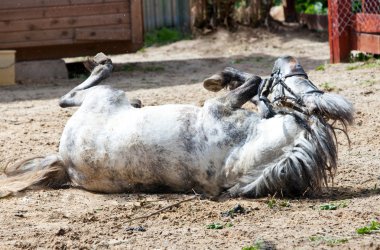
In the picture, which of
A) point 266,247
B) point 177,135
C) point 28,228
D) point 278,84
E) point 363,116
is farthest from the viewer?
point 363,116

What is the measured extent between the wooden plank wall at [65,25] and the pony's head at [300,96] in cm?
711

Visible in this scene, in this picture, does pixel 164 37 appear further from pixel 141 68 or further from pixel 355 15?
pixel 355 15

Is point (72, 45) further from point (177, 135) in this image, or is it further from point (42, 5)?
point (177, 135)

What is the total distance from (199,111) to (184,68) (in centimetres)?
743

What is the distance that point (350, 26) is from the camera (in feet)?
37.4

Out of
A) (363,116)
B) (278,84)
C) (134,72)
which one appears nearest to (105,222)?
(278,84)

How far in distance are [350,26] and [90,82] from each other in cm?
549

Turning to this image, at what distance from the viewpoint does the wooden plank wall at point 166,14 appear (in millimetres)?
17578

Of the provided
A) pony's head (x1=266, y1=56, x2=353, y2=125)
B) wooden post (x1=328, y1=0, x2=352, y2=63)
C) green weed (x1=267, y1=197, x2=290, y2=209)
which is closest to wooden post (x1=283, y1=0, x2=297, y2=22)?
wooden post (x1=328, y1=0, x2=352, y2=63)

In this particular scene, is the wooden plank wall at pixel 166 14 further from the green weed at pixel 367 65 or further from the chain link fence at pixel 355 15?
the green weed at pixel 367 65

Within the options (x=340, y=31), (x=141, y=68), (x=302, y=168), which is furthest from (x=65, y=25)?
(x=302, y=168)

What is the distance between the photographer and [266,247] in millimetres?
4160

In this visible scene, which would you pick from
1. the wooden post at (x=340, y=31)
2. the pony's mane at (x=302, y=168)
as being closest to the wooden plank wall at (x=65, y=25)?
the wooden post at (x=340, y=31)

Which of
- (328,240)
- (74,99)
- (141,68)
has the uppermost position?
(74,99)
